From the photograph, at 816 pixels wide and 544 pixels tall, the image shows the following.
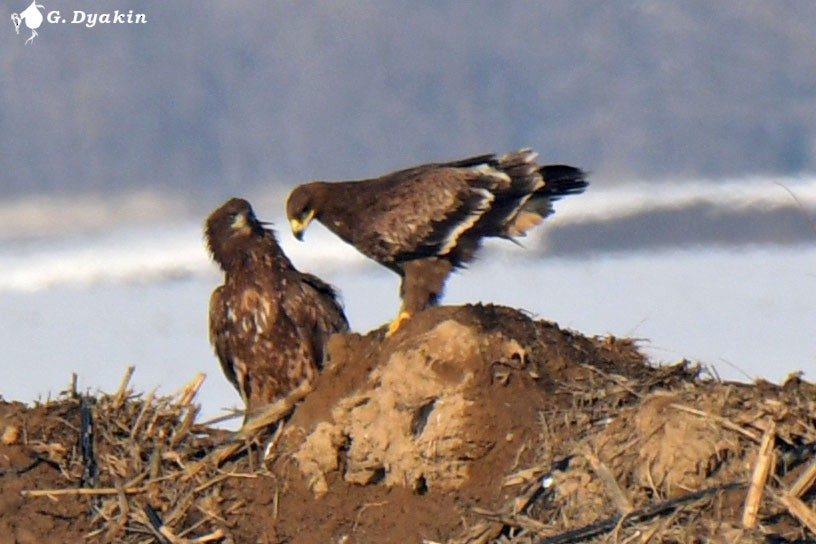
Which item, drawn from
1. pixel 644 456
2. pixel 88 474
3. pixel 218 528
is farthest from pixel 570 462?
pixel 88 474

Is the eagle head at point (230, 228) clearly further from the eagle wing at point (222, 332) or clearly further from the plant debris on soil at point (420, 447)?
the plant debris on soil at point (420, 447)

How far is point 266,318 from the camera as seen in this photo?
37.2ft

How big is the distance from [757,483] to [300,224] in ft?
15.5

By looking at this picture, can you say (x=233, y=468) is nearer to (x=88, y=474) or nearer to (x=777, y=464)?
(x=88, y=474)

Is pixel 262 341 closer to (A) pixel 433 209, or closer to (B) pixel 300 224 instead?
(B) pixel 300 224

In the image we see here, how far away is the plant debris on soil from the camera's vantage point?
326 inches

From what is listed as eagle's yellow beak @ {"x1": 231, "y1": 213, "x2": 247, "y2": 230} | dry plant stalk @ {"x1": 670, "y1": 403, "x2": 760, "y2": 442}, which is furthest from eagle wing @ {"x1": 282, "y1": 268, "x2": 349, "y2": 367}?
dry plant stalk @ {"x1": 670, "y1": 403, "x2": 760, "y2": 442}

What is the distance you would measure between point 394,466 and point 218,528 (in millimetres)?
942

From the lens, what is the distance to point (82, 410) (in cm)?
980

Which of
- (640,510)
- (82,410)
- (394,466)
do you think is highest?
(82,410)

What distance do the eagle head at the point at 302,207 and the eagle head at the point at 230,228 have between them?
0.27m

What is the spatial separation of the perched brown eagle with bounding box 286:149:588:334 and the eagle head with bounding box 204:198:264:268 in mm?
317

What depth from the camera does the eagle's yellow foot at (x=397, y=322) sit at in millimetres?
9836

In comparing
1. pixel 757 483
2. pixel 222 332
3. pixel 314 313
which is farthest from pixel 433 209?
pixel 757 483
